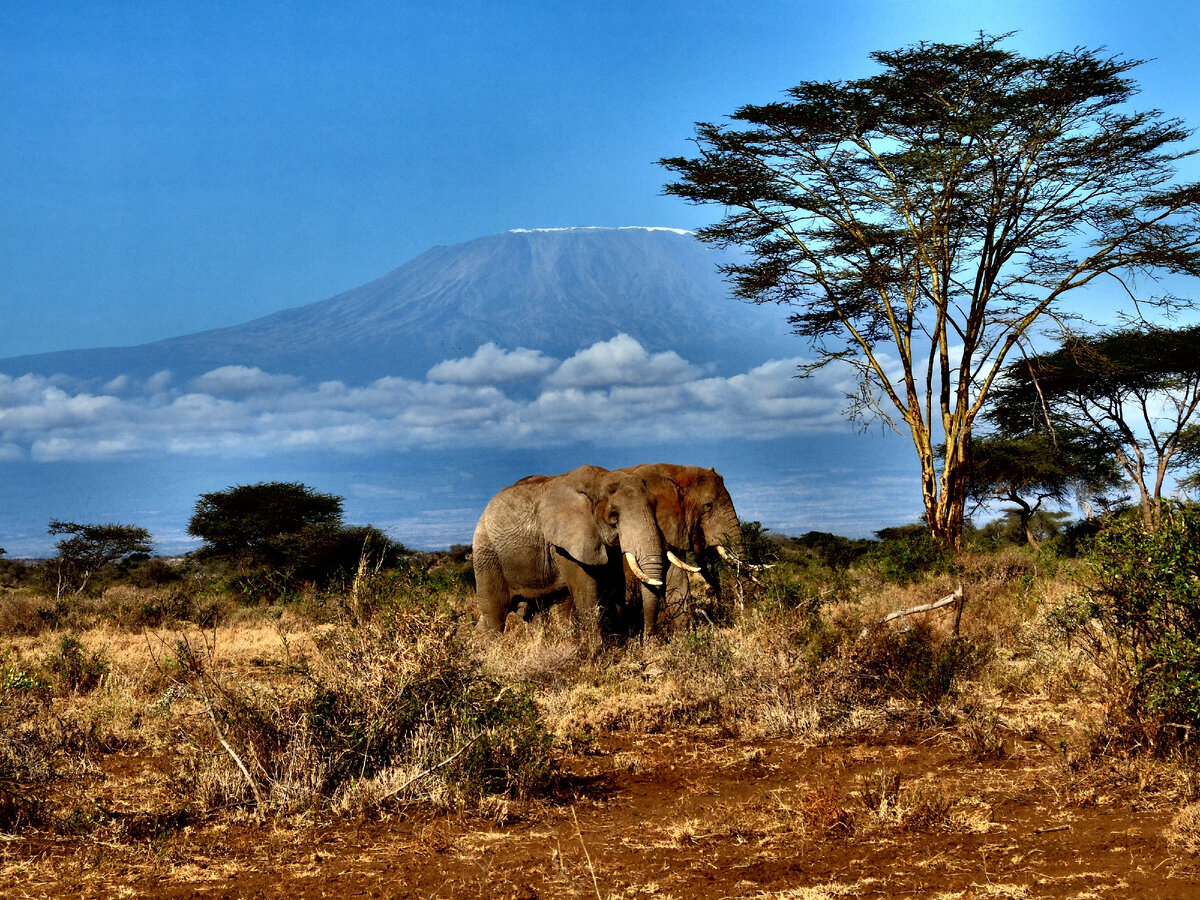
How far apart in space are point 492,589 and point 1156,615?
890 centimetres

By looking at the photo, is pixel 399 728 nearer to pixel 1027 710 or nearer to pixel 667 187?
pixel 1027 710

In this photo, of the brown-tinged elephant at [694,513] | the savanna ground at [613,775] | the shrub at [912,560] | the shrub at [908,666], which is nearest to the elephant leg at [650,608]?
the brown-tinged elephant at [694,513]

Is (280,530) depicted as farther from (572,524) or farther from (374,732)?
(374,732)

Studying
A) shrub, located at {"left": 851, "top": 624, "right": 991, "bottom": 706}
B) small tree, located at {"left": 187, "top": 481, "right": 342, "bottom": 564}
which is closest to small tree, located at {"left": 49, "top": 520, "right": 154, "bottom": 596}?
small tree, located at {"left": 187, "top": 481, "right": 342, "bottom": 564}

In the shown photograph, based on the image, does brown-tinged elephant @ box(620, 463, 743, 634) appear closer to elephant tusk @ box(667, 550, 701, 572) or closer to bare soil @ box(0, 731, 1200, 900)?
elephant tusk @ box(667, 550, 701, 572)

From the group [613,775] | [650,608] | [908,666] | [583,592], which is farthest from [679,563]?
[613,775]

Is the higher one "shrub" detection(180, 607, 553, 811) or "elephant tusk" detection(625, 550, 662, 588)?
"elephant tusk" detection(625, 550, 662, 588)

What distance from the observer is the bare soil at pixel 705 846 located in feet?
17.4

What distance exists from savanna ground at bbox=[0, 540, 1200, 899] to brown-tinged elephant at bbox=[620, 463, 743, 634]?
3.80 metres

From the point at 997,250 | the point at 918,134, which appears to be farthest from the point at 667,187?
the point at 997,250

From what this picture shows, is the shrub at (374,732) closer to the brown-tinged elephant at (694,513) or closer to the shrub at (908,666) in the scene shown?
the shrub at (908,666)

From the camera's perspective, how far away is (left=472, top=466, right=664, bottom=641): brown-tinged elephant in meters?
12.4

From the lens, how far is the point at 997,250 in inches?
872

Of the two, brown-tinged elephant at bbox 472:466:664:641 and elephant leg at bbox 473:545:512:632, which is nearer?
brown-tinged elephant at bbox 472:466:664:641
